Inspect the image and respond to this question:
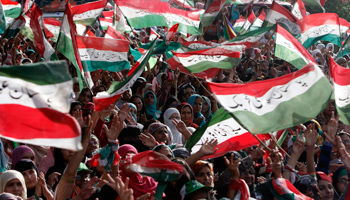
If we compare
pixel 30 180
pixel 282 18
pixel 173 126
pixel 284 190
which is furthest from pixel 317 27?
pixel 30 180

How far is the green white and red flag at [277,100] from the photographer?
421 cm

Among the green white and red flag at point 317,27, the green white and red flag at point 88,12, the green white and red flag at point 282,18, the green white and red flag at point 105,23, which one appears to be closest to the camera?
the green white and red flag at point 88,12

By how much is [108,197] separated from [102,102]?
122 cm

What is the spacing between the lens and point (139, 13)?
8.57 metres

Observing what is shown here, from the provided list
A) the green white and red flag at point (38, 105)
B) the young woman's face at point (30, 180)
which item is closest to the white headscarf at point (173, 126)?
the young woman's face at point (30, 180)

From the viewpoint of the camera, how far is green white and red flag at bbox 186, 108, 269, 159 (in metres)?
5.16

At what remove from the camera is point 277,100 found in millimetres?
4406

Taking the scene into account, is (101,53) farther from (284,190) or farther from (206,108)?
(284,190)

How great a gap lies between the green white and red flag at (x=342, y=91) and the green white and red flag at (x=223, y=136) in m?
0.88

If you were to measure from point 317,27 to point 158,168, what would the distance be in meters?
7.03

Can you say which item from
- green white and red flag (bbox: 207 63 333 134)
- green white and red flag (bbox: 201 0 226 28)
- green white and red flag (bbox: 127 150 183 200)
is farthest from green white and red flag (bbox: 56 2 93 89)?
green white and red flag (bbox: 201 0 226 28)

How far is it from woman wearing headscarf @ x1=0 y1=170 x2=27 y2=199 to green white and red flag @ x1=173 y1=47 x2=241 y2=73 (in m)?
3.43

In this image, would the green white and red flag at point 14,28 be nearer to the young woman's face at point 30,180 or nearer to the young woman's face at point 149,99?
the young woman's face at point 149,99

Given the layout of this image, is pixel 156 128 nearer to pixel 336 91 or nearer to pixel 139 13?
pixel 336 91
